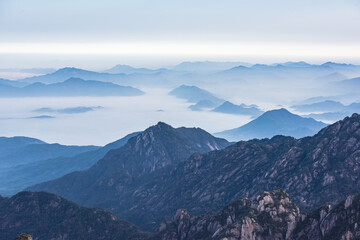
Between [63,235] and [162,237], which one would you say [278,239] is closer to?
[162,237]

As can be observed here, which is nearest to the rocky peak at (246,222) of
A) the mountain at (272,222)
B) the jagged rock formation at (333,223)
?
the mountain at (272,222)

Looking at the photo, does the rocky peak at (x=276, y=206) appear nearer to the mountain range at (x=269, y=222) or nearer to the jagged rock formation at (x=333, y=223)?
the mountain range at (x=269, y=222)

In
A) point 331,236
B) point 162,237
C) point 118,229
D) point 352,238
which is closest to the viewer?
point 352,238

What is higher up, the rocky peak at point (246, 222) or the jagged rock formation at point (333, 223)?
the jagged rock formation at point (333, 223)

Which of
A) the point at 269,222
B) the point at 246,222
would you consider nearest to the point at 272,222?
the point at 269,222

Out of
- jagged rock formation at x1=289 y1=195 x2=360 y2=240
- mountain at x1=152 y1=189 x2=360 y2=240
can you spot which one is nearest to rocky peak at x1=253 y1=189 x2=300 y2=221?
mountain at x1=152 y1=189 x2=360 y2=240

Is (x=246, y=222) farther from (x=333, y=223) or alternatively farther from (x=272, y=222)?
(x=333, y=223)

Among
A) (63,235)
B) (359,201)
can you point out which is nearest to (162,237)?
(63,235)

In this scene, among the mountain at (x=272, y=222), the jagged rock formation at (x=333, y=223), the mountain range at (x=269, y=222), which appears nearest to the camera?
the jagged rock formation at (x=333, y=223)
